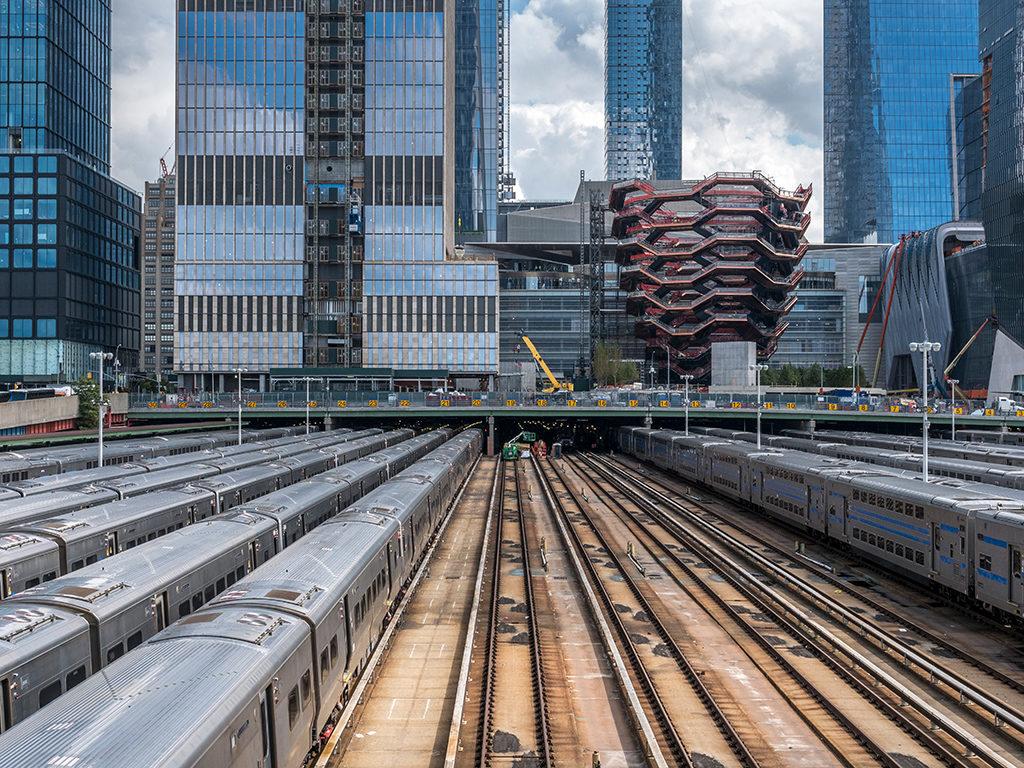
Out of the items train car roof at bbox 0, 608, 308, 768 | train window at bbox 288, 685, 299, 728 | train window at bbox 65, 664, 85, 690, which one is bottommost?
train window at bbox 288, 685, 299, 728

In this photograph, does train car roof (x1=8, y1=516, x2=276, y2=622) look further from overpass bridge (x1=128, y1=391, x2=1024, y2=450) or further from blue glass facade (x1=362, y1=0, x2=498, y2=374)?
blue glass facade (x1=362, y1=0, x2=498, y2=374)

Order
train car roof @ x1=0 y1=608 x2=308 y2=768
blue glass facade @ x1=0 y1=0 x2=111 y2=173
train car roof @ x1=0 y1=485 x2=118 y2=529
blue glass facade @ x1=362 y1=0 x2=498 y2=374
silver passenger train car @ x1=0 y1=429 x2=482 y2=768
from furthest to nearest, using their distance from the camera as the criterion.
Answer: blue glass facade @ x1=0 y1=0 x2=111 y2=173, blue glass facade @ x1=362 y1=0 x2=498 y2=374, train car roof @ x1=0 y1=485 x2=118 y2=529, silver passenger train car @ x1=0 y1=429 x2=482 y2=768, train car roof @ x1=0 y1=608 x2=308 y2=768

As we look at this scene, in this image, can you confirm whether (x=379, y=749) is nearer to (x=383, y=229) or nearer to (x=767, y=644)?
(x=767, y=644)

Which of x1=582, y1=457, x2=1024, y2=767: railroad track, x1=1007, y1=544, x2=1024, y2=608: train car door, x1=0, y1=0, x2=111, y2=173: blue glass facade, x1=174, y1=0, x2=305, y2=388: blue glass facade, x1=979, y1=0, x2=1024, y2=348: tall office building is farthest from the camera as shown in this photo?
x1=0, y1=0, x2=111, y2=173: blue glass facade

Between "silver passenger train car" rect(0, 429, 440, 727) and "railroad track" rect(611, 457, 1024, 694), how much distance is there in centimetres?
1947

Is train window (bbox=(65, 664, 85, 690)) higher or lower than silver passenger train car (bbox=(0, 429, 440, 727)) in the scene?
lower

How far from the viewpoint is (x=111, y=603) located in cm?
1539

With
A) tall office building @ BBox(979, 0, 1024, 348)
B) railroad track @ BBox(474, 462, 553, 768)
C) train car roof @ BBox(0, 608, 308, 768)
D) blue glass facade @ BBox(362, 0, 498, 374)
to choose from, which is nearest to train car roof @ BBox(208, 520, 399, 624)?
train car roof @ BBox(0, 608, 308, 768)

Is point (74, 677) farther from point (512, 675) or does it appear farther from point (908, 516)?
point (908, 516)

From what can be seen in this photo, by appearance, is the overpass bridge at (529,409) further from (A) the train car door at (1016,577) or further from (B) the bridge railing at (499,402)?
(A) the train car door at (1016,577)

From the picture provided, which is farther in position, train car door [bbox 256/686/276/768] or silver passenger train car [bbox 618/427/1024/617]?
silver passenger train car [bbox 618/427/1024/617]

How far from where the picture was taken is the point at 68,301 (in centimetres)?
12044

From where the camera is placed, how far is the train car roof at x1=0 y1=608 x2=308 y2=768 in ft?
30.3

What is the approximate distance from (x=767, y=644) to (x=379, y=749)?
39.9 feet
